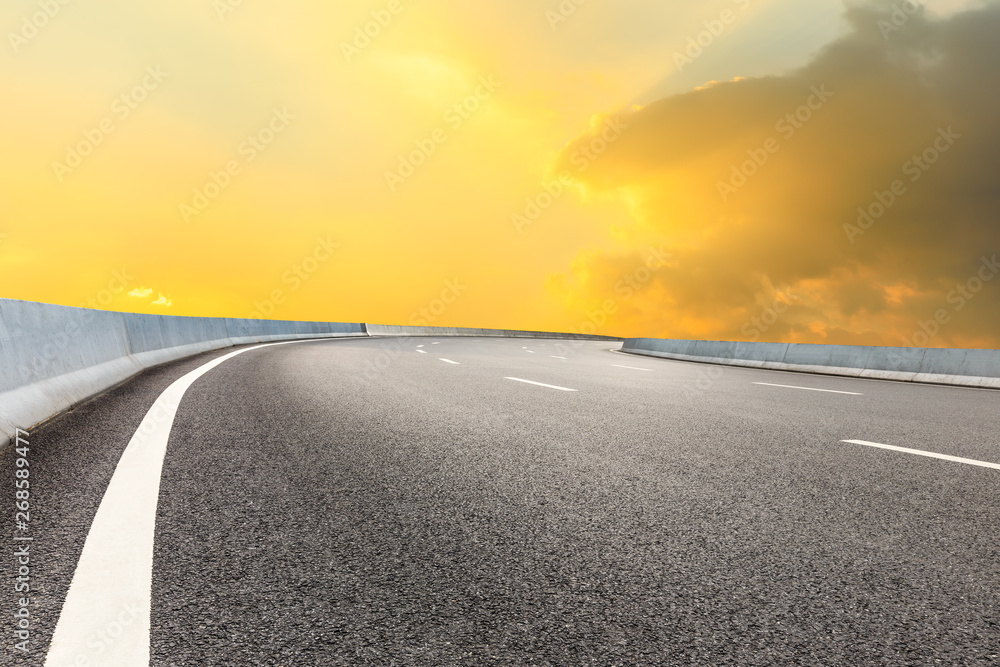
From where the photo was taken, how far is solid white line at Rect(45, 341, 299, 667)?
85.0 inches

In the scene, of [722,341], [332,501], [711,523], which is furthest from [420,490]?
[722,341]

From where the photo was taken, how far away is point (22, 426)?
5.60 meters

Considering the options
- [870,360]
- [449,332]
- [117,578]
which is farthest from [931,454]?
[449,332]

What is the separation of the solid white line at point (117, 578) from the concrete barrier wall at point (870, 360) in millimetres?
15389

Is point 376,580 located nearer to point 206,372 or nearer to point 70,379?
point 70,379

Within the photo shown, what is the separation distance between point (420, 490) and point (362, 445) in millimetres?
1430

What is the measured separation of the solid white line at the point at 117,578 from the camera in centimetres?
216

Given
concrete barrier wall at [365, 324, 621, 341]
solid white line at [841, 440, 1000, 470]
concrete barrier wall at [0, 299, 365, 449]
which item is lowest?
solid white line at [841, 440, 1000, 470]

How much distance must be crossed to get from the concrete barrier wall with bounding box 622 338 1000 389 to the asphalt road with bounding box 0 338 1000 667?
9.30 meters

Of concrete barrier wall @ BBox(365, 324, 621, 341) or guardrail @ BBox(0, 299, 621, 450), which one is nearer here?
guardrail @ BBox(0, 299, 621, 450)

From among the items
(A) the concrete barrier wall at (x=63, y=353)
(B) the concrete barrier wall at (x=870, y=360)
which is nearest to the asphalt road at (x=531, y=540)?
(A) the concrete barrier wall at (x=63, y=353)

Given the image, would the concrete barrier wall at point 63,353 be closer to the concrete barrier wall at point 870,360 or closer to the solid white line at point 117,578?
the solid white line at point 117,578
